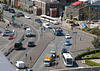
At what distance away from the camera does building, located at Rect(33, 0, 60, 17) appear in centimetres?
8025

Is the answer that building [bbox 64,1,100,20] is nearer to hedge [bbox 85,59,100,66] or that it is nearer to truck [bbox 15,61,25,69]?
hedge [bbox 85,59,100,66]

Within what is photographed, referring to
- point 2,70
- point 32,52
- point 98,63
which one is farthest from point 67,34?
point 2,70

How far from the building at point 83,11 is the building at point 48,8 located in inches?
159

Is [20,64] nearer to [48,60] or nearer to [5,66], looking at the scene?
[48,60]

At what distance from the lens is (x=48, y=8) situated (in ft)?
266

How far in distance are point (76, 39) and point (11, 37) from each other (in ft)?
42.1

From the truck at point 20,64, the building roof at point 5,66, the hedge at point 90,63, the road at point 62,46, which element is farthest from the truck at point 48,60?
the building roof at point 5,66

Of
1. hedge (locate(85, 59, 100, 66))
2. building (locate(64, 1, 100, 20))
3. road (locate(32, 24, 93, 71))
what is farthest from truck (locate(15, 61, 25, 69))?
building (locate(64, 1, 100, 20))

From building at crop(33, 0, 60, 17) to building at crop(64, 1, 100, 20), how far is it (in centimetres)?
404

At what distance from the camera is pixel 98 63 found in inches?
1565

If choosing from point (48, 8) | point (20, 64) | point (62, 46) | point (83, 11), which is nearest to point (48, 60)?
point (20, 64)

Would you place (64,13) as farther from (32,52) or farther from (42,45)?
(32,52)

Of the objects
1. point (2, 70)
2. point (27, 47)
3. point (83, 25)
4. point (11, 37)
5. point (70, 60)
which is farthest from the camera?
point (83, 25)

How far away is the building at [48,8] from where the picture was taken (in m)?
80.2
